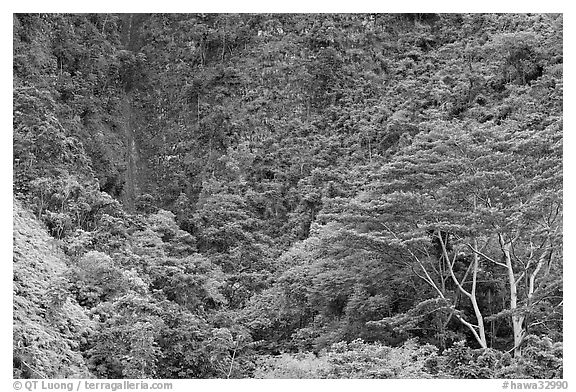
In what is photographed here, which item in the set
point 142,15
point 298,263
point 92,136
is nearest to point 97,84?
point 92,136

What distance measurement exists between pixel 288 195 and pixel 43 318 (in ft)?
35.0

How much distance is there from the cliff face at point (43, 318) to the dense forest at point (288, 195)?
0.03 meters

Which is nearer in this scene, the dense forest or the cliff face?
the cliff face

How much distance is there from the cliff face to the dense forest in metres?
0.03

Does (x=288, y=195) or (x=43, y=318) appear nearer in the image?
(x=43, y=318)

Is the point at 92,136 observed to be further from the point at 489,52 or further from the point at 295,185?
the point at 489,52

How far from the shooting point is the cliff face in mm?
7902

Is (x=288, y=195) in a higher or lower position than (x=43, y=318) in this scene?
lower

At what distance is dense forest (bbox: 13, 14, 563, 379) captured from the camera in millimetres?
10523

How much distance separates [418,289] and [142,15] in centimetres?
1523

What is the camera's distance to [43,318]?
8.92m

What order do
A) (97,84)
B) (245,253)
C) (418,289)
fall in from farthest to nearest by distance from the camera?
(97,84) < (245,253) < (418,289)

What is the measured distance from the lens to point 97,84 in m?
20.8

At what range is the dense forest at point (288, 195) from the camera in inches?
414
